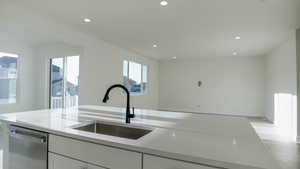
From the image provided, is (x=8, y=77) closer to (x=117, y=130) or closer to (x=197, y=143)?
(x=117, y=130)

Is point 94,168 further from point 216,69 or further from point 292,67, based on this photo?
point 216,69

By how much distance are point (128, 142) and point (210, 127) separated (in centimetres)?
79

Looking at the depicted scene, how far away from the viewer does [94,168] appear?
114 centimetres

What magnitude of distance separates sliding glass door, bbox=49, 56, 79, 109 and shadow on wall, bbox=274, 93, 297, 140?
5599 mm

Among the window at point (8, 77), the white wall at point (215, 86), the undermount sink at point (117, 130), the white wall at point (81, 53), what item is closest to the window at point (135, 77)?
the white wall at point (81, 53)

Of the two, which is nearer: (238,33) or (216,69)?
(238,33)

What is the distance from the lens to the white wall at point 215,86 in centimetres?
733

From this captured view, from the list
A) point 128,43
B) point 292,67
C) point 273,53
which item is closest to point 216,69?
point 273,53

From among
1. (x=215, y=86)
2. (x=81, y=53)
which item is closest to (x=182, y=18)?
(x=81, y=53)

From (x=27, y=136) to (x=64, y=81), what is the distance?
150 inches

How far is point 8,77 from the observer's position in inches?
197

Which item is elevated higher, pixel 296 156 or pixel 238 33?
pixel 238 33

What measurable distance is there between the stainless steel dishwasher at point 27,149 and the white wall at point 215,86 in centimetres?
A: 760

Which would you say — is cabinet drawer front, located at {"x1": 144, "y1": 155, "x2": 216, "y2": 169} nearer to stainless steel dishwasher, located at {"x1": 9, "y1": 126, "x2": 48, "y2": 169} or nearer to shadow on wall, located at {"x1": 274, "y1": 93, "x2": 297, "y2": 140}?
stainless steel dishwasher, located at {"x1": 9, "y1": 126, "x2": 48, "y2": 169}
